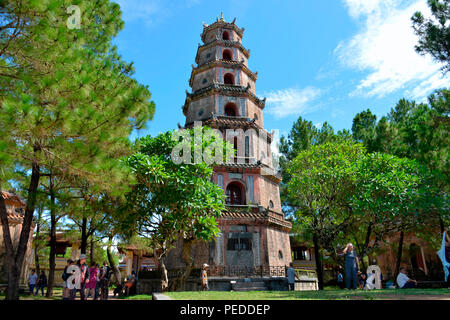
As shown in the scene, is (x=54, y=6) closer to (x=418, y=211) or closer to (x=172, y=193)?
(x=172, y=193)

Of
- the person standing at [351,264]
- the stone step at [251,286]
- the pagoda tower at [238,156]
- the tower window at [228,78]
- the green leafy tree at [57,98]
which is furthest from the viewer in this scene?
the tower window at [228,78]

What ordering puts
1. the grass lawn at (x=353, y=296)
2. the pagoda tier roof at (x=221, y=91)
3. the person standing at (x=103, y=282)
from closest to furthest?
the grass lawn at (x=353, y=296)
the person standing at (x=103, y=282)
the pagoda tier roof at (x=221, y=91)

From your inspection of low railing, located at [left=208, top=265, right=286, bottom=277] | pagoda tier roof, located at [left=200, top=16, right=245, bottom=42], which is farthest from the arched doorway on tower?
pagoda tier roof, located at [left=200, top=16, right=245, bottom=42]

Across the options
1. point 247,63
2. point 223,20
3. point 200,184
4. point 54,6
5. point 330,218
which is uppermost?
point 223,20

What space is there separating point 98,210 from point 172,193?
3.78 m

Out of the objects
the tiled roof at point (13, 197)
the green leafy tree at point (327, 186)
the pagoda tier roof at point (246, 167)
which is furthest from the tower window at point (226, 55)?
the tiled roof at point (13, 197)

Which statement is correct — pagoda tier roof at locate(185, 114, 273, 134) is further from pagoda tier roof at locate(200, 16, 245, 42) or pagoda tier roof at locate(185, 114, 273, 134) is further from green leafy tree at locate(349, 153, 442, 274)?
pagoda tier roof at locate(200, 16, 245, 42)

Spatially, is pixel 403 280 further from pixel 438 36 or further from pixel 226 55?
pixel 226 55

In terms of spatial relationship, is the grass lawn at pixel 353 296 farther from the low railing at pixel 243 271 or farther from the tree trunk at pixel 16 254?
the low railing at pixel 243 271

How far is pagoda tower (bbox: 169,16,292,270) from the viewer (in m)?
19.2

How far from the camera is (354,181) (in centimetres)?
1725

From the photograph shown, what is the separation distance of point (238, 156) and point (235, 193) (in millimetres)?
2810

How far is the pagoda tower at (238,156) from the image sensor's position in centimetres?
1919
